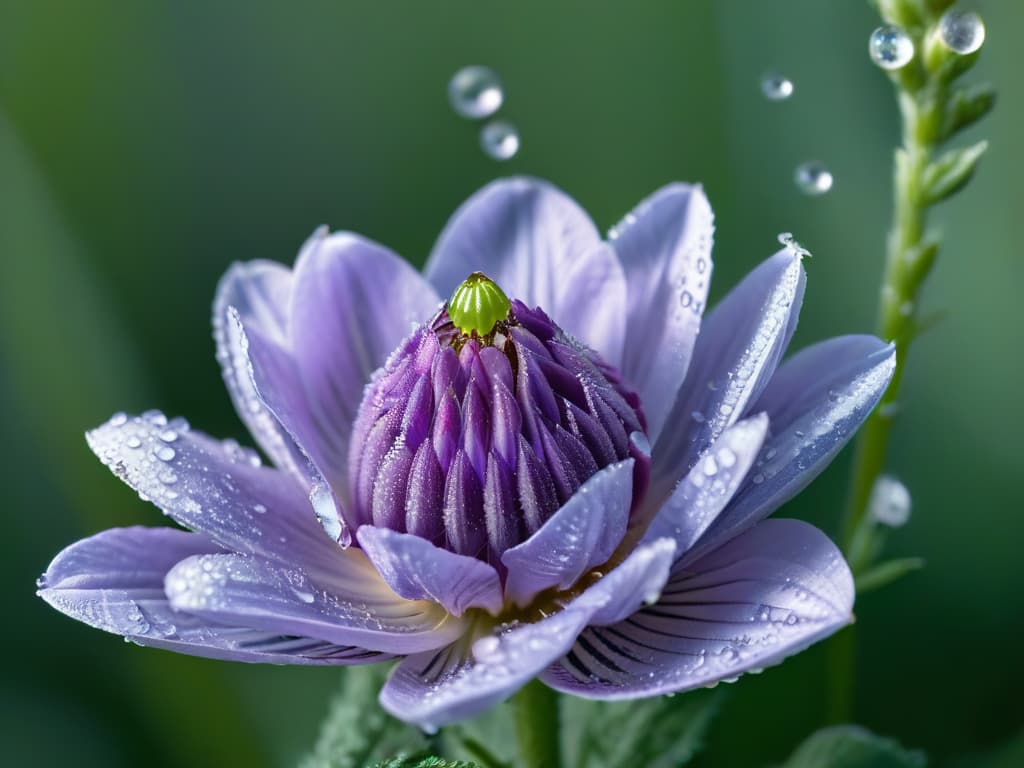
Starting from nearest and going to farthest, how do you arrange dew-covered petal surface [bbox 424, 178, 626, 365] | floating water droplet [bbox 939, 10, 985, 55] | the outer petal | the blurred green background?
the outer petal, floating water droplet [bbox 939, 10, 985, 55], dew-covered petal surface [bbox 424, 178, 626, 365], the blurred green background

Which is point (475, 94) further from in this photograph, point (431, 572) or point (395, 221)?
point (395, 221)

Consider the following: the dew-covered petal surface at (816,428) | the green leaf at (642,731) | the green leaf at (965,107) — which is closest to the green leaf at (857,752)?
the green leaf at (642,731)

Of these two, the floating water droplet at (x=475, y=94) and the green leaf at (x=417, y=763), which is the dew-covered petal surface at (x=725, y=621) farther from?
the floating water droplet at (x=475, y=94)

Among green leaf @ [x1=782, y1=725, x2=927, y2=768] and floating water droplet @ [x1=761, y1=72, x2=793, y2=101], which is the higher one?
floating water droplet @ [x1=761, y1=72, x2=793, y2=101]

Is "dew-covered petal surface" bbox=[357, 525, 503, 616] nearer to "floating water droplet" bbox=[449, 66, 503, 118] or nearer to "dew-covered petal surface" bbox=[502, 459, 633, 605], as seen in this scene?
"dew-covered petal surface" bbox=[502, 459, 633, 605]

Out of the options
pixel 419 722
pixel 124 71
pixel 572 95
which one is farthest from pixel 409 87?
pixel 419 722

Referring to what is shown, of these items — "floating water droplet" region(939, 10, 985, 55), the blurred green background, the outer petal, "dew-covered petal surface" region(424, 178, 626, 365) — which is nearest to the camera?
the outer petal

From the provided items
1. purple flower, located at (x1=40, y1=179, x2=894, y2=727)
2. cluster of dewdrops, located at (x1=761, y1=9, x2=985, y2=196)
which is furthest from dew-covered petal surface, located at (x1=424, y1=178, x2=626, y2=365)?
cluster of dewdrops, located at (x1=761, y1=9, x2=985, y2=196)
